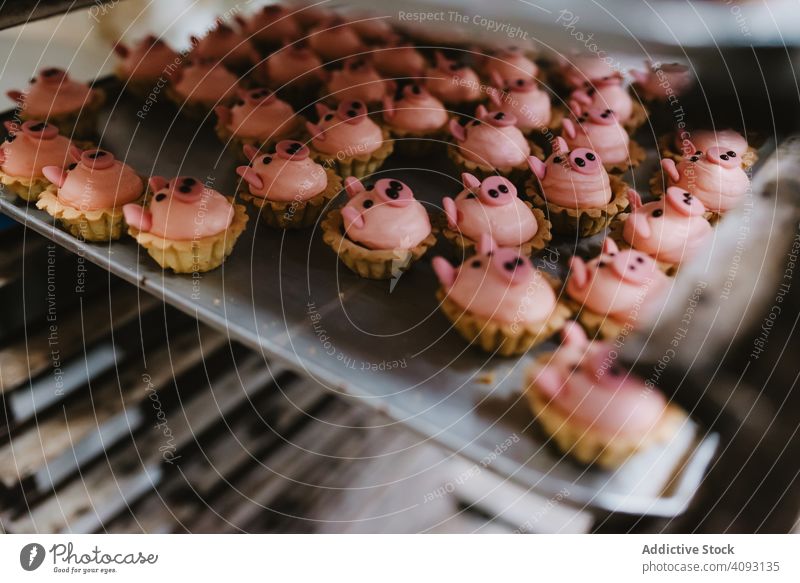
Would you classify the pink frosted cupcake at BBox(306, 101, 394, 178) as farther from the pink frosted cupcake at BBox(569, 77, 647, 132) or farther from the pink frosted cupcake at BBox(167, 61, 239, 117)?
the pink frosted cupcake at BBox(569, 77, 647, 132)

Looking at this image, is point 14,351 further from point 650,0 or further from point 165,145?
point 650,0

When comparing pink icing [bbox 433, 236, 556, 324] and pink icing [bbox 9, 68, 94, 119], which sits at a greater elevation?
pink icing [bbox 433, 236, 556, 324]

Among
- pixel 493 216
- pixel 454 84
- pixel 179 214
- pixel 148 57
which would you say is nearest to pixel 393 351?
pixel 493 216

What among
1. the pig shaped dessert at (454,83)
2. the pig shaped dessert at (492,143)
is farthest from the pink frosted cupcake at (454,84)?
the pig shaped dessert at (492,143)

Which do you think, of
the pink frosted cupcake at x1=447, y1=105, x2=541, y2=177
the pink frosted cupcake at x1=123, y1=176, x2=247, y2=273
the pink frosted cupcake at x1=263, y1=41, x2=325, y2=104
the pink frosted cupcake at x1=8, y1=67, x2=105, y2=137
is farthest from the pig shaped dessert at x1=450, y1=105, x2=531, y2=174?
the pink frosted cupcake at x1=8, y1=67, x2=105, y2=137

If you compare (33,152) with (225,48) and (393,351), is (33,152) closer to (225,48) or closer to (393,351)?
(225,48)

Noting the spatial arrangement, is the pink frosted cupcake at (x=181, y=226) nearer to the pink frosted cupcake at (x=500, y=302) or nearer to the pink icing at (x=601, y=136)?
the pink frosted cupcake at (x=500, y=302)
